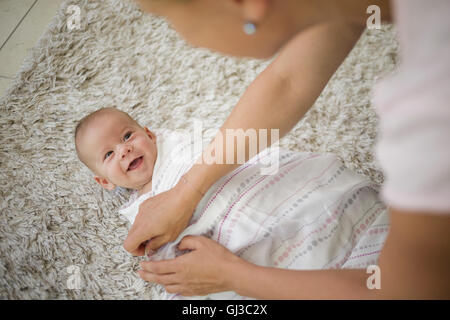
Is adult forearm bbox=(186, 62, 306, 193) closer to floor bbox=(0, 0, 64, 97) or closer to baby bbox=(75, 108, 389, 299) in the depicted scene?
baby bbox=(75, 108, 389, 299)

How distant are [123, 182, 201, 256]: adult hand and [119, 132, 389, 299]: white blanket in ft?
0.09

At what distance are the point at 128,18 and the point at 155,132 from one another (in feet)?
1.72

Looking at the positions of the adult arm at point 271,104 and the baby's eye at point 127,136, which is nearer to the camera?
the adult arm at point 271,104

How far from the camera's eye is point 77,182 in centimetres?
110

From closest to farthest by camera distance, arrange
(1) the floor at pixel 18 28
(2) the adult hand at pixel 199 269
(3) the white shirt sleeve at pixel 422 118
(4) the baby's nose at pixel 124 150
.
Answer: (3) the white shirt sleeve at pixel 422 118
(2) the adult hand at pixel 199 269
(4) the baby's nose at pixel 124 150
(1) the floor at pixel 18 28

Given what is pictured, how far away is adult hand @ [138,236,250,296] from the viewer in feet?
2.25

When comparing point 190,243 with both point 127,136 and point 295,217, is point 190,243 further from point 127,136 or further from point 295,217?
point 127,136

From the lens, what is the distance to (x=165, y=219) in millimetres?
752

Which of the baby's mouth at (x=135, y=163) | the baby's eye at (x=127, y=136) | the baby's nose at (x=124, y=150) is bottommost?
the baby's mouth at (x=135, y=163)

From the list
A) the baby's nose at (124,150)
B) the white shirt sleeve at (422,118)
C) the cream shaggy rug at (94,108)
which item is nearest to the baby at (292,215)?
the baby's nose at (124,150)

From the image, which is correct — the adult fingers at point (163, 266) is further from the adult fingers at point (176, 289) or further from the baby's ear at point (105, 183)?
the baby's ear at point (105, 183)

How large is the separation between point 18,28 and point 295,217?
1.34 m

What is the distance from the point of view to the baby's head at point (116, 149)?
0.97 meters

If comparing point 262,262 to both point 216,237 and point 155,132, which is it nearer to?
point 216,237
